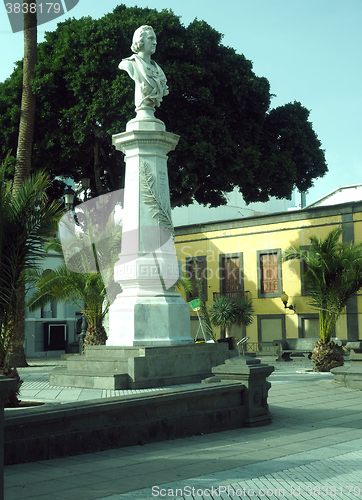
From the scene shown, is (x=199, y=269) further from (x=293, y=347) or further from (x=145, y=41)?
(x=145, y=41)

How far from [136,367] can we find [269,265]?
21753 millimetres

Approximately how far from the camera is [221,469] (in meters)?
5.69

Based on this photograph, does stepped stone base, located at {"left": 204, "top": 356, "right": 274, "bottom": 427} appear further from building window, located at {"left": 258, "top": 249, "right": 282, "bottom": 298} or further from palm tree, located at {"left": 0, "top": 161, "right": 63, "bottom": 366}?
building window, located at {"left": 258, "top": 249, "right": 282, "bottom": 298}

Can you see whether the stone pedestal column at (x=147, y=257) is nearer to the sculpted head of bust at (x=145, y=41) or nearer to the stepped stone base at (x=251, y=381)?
the sculpted head of bust at (x=145, y=41)

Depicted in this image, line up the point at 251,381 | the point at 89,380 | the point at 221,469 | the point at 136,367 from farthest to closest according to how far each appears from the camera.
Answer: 1. the point at 89,380
2. the point at 136,367
3. the point at 251,381
4. the point at 221,469

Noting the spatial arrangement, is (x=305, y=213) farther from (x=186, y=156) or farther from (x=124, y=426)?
(x=124, y=426)

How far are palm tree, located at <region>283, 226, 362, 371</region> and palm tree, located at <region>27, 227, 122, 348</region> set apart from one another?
5962 millimetres

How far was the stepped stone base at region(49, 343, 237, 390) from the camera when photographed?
981cm

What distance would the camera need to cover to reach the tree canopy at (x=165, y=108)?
766 inches

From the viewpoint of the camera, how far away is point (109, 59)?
19469mm

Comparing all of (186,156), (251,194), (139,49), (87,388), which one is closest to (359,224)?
(251,194)

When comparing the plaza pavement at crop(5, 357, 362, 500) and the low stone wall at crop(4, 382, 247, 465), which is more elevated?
the low stone wall at crop(4, 382, 247, 465)

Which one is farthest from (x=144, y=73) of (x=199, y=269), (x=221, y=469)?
(x=199, y=269)

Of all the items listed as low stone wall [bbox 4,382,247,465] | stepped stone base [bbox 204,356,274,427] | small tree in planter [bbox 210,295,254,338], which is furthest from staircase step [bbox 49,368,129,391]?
small tree in planter [bbox 210,295,254,338]
